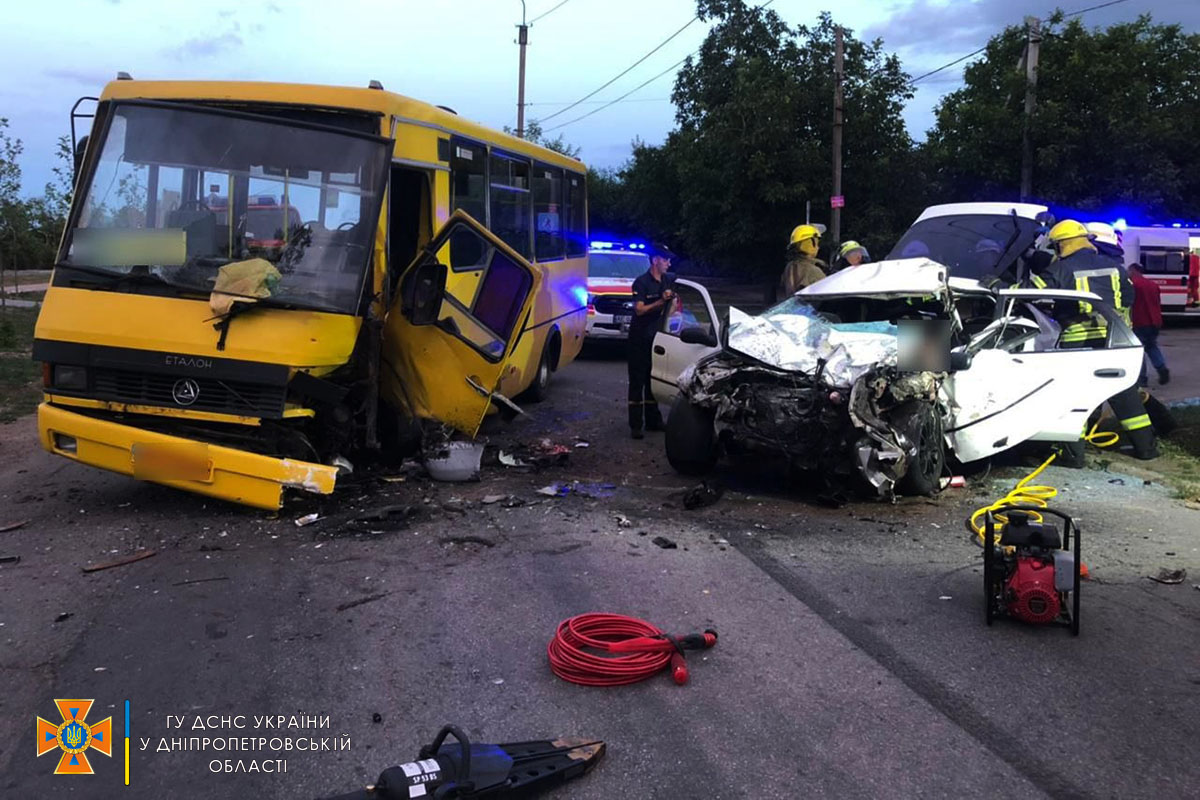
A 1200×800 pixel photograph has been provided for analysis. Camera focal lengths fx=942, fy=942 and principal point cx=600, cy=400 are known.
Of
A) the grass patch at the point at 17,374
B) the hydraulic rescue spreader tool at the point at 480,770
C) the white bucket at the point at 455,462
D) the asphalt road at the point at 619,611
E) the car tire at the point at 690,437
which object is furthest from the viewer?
the grass patch at the point at 17,374

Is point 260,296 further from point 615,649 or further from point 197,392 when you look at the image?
point 615,649

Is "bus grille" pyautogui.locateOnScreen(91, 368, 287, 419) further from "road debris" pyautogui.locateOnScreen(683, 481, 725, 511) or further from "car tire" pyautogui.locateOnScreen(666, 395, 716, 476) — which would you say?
"car tire" pyautogui.locateOnScreen(666, 395, 716, 476)

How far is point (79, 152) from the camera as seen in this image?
21.2 ft

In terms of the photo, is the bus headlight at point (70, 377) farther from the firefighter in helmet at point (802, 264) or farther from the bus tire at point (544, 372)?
the firefighter in helmet at point (802, 264)

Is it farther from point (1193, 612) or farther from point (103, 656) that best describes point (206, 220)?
point (1193, 612)

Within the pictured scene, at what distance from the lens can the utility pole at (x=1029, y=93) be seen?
71.5 ft

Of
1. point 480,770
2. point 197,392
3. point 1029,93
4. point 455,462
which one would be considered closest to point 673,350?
point 455,462

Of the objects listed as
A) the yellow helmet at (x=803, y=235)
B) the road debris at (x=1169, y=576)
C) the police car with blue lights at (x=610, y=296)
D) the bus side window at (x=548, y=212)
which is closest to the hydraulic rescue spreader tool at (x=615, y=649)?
the road debris at (x=1169, y=576)

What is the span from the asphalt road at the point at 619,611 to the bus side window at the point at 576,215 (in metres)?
6.08

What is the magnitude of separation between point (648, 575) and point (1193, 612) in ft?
9.06

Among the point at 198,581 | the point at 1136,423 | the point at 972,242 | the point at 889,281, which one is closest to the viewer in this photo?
the point at 198,581

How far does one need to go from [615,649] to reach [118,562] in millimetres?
3070

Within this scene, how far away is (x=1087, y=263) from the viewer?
29.3 ft

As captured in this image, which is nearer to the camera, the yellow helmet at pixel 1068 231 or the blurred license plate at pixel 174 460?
the blurred license plate at pixel 174 460
